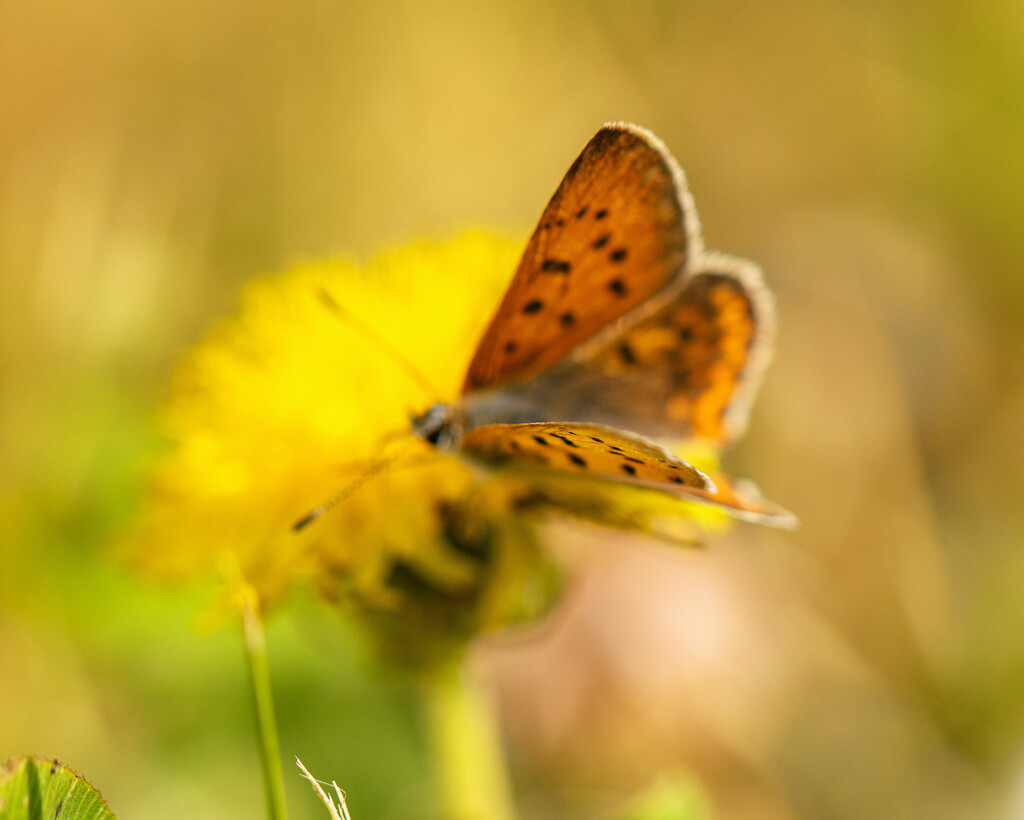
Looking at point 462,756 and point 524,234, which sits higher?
point 524,234

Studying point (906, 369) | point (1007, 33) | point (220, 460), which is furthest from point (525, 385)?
point (1007, 33)

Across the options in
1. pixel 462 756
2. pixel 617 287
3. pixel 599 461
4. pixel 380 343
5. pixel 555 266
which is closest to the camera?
pixel 599 461

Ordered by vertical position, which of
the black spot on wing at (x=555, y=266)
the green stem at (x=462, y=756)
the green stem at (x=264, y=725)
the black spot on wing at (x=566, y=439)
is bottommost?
the green stem at (x=462, y=756)

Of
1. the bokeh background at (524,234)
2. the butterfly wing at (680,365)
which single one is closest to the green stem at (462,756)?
the bokeh background at (524,234)

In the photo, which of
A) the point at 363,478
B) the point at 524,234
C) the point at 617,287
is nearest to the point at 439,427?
the point at 363,478

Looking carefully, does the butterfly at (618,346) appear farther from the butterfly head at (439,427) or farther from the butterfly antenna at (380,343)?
the butterfly antenna at (380,343)

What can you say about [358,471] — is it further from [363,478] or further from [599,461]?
[599,461]

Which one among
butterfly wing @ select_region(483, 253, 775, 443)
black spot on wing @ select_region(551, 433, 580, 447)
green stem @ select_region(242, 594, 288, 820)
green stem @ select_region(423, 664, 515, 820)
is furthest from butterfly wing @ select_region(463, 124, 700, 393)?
green stem @ select_region(423, 664, 515, 820)

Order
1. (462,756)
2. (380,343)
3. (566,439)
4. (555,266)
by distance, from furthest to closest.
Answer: (462,756), (380,343), (555,266), (566,439)
